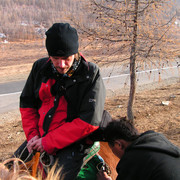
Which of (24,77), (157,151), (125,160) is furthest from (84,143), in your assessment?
(24,77)

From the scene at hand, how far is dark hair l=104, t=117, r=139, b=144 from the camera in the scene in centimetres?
178

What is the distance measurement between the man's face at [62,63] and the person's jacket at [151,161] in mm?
A: 878

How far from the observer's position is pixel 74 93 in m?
1.78

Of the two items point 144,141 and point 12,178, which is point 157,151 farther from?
point 12,178

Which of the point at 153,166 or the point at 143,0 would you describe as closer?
the point at 153,166

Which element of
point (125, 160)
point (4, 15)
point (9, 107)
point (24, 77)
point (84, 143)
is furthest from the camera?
point (4, 15)

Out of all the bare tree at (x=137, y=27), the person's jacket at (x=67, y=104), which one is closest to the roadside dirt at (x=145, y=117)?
the bare tree at (x=137, y=27)

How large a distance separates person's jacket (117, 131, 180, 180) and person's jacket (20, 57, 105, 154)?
47 centimetres

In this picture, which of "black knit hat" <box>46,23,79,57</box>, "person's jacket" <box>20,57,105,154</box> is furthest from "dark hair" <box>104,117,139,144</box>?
"black knit hat" <box>46,23,79,57</box>

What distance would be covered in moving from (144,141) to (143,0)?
280 centimetres

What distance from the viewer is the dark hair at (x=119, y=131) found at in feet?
5.84

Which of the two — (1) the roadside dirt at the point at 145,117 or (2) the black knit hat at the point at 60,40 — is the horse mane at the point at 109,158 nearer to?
(2) the black knit hat at the point at 60,40

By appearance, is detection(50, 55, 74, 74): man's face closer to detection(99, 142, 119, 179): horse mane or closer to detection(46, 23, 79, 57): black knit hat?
detection(46, 23, 79, 57): black knit hat

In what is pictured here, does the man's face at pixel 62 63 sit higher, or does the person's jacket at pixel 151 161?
the man's face at pixel 62 63
